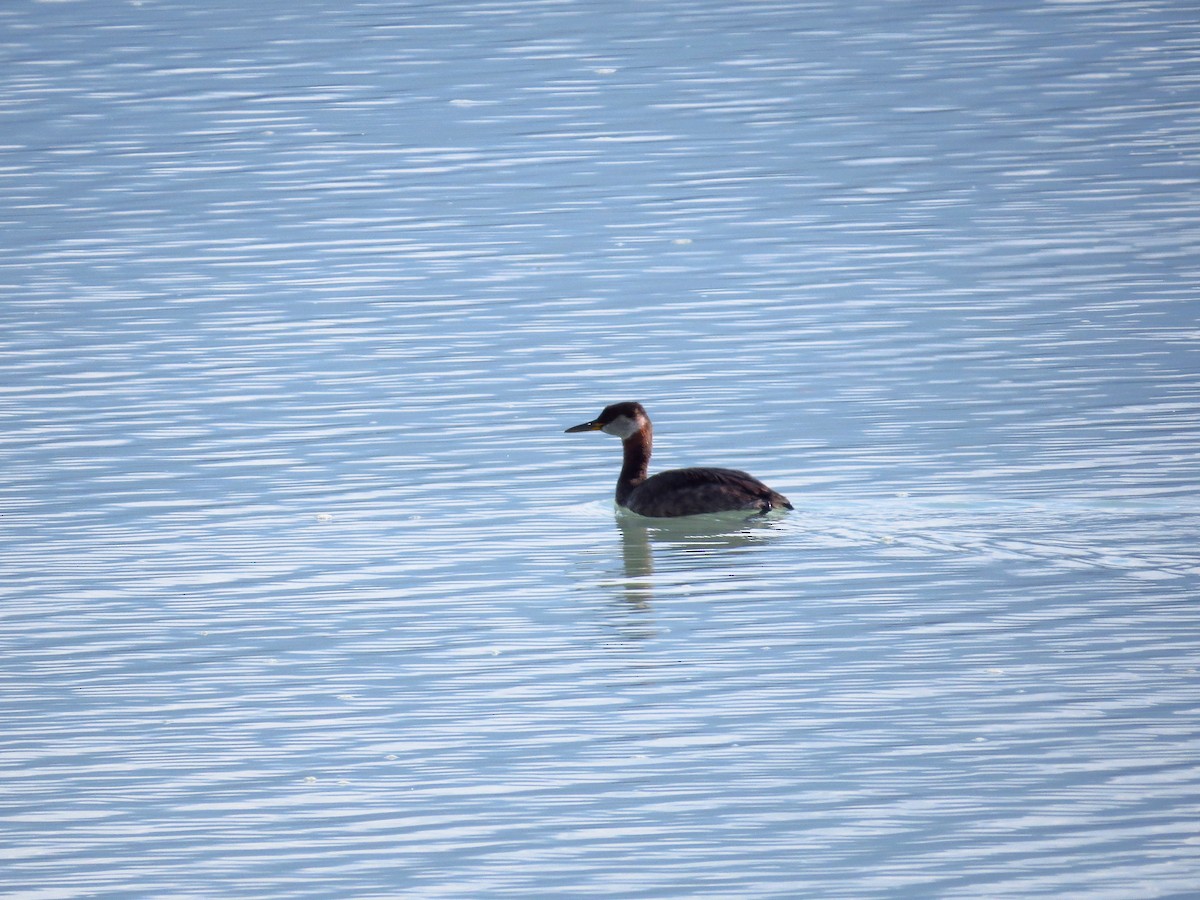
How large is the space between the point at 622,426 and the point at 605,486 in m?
0.48

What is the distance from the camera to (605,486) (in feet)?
55.8

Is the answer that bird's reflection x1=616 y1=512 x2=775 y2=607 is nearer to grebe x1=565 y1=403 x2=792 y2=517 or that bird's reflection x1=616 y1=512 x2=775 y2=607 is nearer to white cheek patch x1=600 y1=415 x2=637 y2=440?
grebe x1=565 y1=403 x2=792 y2=517

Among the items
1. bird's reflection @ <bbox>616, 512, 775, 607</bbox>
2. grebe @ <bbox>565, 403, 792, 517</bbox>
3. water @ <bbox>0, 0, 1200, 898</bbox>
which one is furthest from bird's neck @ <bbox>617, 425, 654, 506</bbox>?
bird's reflection @ <bbox>616, 512, 775, 607</bbox>

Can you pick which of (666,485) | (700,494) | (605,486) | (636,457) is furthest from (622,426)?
(700,494)

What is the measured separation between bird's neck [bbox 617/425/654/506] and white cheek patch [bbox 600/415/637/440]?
0.04m

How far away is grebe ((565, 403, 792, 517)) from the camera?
49.2 ft

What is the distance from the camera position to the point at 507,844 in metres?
9.64

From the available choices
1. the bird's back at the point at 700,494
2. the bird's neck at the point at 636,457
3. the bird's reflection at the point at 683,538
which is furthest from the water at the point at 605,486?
the bird's neck at the point at 636,457

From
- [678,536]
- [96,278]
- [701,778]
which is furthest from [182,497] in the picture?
[96,278]

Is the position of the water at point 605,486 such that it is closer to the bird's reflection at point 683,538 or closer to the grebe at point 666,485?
the bird's reflection at point 683,538

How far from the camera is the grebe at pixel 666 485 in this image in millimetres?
15008

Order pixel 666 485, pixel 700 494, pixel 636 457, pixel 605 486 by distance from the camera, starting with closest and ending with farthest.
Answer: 1. pixel 700 494
2. pixel 666 485
3. pixel 636 457
4. pixel 605 486

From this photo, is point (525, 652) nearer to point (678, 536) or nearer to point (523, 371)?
point (678, 536)

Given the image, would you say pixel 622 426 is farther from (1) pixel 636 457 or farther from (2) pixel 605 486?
(2) pixel 605 486
